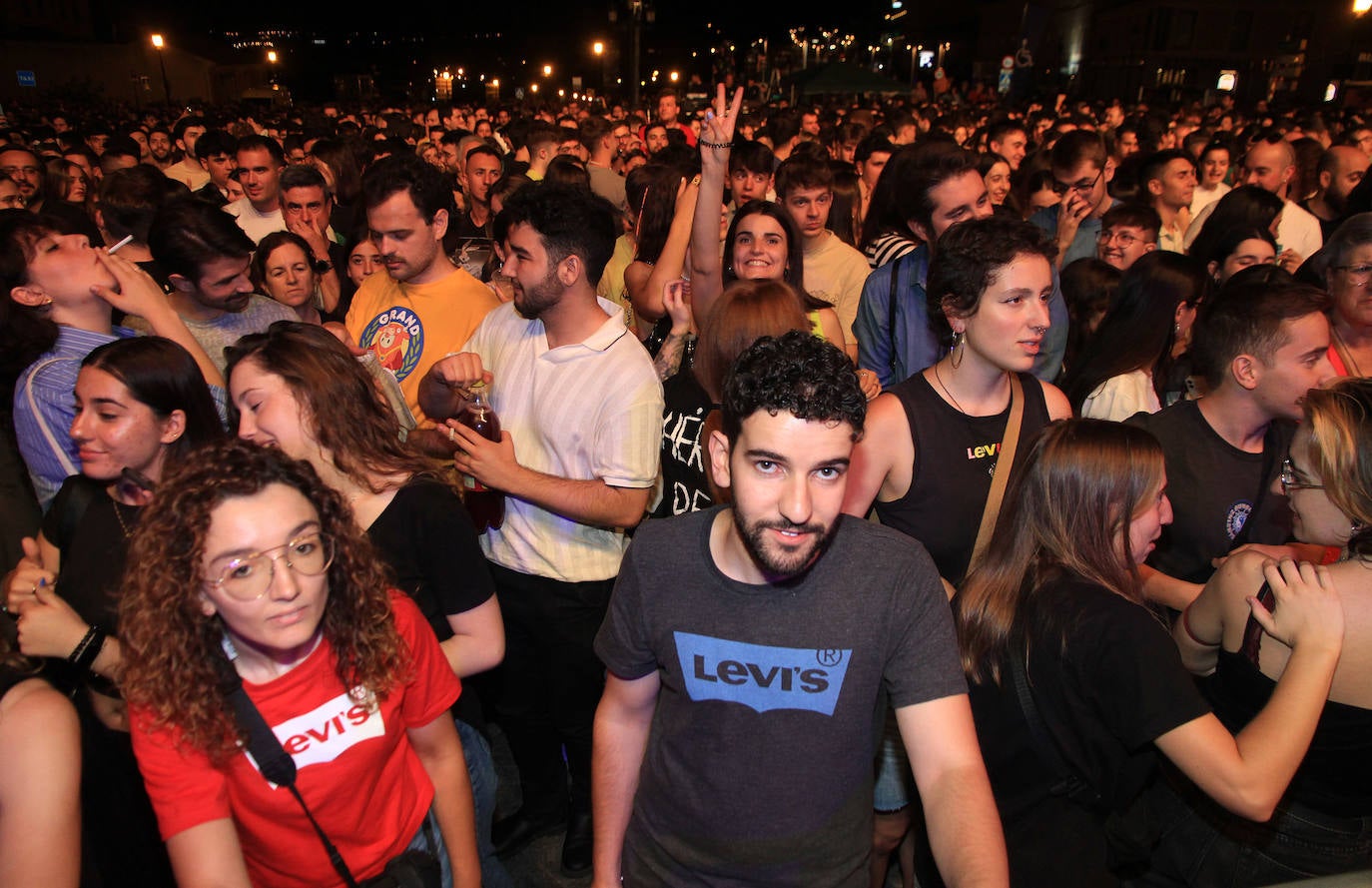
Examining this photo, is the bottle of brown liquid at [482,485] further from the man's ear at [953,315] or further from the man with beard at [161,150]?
the man with beard at [161,150]

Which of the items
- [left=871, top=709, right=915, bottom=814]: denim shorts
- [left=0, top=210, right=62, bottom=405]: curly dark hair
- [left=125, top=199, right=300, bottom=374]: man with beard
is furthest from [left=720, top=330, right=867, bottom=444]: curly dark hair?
[left=0, top=210, right=62, bottom=405]: curly dark hair

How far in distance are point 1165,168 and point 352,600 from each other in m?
6.57

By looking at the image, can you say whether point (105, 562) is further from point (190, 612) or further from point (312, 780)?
point (312, 780)

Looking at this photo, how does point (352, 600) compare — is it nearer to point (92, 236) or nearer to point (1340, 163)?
point (92, 236)

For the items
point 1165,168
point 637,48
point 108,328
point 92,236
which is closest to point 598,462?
point 108,328

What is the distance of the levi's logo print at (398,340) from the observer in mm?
3621

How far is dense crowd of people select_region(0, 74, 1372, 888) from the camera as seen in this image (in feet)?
5.64

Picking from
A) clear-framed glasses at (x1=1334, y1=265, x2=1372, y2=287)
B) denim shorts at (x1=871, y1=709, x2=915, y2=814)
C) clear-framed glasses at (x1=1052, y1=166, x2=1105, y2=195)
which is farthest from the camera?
clear-framed glasses at (x1=1052, y1=166, x2=1105, y2=195)

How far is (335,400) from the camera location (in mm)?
2387

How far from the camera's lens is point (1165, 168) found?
6.14 metres

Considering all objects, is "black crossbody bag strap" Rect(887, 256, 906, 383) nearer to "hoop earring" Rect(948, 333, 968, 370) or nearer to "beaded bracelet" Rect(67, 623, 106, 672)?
"hoop earring" Rect(948, 333, 968, 370)

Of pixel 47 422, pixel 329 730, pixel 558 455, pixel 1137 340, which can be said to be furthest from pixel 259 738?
pixel 1137 340

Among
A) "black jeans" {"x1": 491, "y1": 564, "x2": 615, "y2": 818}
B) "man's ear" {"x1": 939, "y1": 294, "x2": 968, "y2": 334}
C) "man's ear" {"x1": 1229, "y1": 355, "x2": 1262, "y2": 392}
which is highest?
"man's ear" {"x1": 939, "y1": 294, "x2": 968, "y2": 334}

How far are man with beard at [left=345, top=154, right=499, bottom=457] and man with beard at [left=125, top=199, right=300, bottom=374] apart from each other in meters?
0.58
